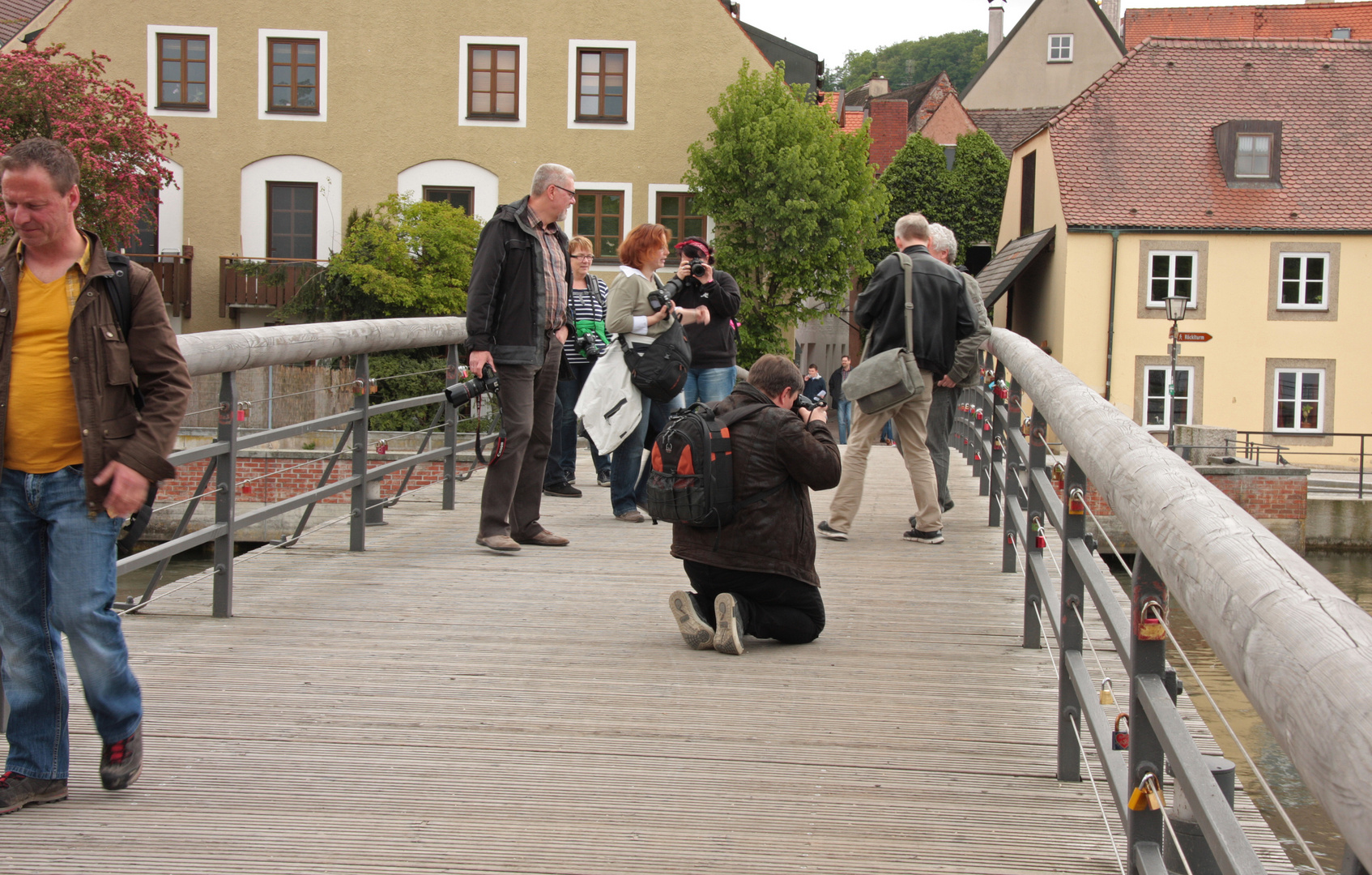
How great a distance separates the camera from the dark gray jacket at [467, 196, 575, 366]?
652 centimetres

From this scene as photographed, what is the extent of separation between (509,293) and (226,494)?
1.86 meters

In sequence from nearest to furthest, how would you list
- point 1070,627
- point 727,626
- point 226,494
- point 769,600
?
point 1070,627 < point 727,626 < point 769,600 < point 226,494

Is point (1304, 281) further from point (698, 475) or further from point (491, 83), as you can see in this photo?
point (698, 475)

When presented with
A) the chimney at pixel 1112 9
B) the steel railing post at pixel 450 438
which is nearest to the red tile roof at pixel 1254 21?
the chimney at pixel 1112 9

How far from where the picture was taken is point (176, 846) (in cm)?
312

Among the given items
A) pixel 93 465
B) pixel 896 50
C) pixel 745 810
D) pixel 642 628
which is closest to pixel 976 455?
pixel 642 628

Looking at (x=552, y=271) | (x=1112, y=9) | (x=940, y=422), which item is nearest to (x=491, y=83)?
(x=940, y=422)

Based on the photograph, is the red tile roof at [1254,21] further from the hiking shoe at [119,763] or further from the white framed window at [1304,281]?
the hiking shoe at [119,763]

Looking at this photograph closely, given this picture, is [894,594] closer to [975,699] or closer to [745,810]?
[975,699]

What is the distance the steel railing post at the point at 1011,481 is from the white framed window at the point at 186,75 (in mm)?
29500

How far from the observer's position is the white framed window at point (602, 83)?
32.7 meters

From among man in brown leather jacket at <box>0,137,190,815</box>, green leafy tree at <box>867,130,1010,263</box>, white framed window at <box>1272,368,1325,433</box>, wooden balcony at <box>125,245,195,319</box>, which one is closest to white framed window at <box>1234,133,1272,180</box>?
white framed window at <box>1272,368,1325,433</box>

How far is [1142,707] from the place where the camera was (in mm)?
2445

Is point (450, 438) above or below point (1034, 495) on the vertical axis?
below
